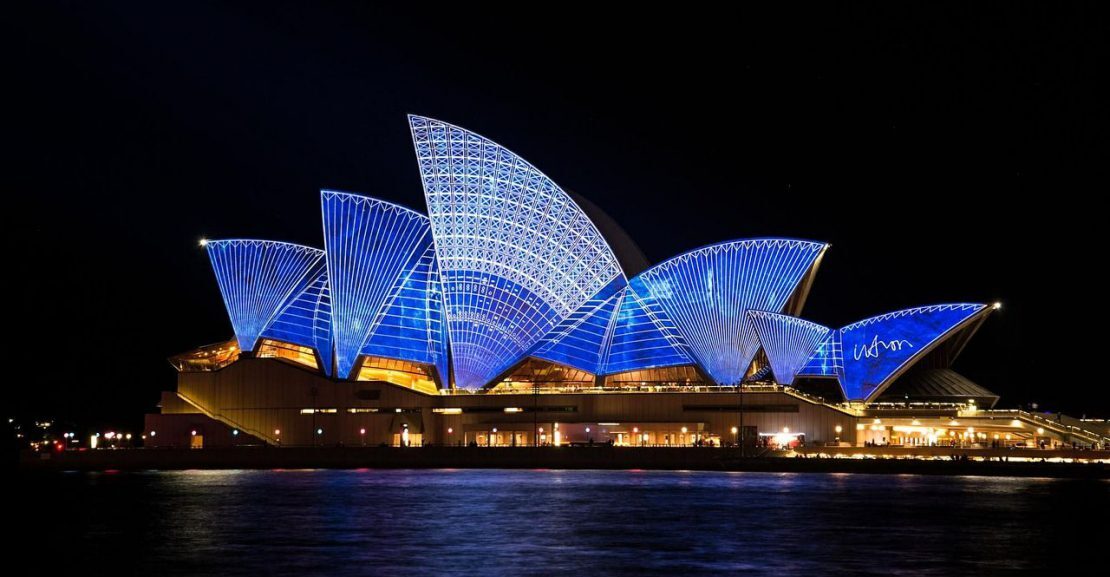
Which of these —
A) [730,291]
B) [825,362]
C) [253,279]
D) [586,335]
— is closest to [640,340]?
[586,335]

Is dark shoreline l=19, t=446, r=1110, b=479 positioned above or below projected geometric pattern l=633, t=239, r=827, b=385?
below

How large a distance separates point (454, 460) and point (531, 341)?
16.0 metres

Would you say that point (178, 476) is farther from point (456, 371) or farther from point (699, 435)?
point (699, 435)

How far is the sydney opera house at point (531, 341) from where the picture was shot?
4060 inches

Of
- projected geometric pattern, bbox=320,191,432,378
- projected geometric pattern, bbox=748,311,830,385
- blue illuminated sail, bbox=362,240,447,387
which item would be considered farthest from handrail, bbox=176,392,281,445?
projected geometric pattern, bbox=748,311,830,385

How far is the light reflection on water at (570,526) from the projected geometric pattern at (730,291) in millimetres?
31324

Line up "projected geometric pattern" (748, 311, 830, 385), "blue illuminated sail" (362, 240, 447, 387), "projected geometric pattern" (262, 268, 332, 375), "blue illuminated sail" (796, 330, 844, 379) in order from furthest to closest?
1. "projected geometric pattern" (262, 268, 332, 375)
2. "blue illuminated sail" (362, 240, 447, 387)
3. "blue illuminated sail" (796, 330, 844, 379)
4. "projected geometric pattern" (748, 311, 830, 385)

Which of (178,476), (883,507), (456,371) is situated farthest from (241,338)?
(883,507)

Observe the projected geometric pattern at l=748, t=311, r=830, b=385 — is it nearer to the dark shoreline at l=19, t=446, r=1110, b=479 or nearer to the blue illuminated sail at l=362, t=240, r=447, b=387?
the dark shoreline at l=19, t=446, r=1110, b=479

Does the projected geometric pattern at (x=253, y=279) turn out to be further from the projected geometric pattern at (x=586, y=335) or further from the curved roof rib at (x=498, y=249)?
the projected geometric pattern at (x=586, y=335)

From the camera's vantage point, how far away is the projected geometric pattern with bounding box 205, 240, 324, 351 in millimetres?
110500

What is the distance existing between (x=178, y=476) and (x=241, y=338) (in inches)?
1052

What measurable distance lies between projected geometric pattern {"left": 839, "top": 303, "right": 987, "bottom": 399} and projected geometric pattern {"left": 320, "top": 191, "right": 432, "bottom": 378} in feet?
127

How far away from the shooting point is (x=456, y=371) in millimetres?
110188
